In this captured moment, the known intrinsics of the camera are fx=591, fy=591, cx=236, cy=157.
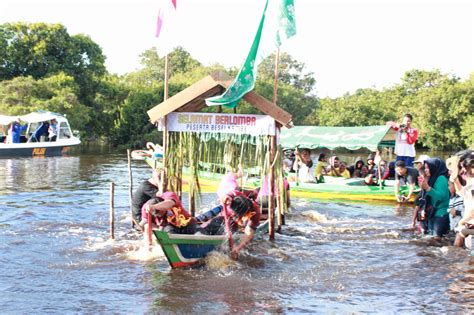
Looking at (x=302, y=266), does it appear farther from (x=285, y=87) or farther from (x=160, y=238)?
(x=285, y=87)

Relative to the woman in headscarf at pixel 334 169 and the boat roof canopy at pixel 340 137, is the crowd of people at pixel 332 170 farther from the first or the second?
the boat roof canopy at pixel 340 137

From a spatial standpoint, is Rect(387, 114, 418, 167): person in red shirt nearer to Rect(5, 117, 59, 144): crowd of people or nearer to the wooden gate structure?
the wooden gate structure

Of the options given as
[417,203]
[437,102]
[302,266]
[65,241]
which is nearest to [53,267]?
[65,241]

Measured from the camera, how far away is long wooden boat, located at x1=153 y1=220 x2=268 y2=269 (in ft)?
29.8

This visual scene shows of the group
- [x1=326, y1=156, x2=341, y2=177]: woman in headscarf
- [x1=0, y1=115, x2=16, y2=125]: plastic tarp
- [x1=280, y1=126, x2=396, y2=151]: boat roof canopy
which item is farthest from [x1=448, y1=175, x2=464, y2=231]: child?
[x1=0, y1=115, x2=16, y2=125]: plastic tarp

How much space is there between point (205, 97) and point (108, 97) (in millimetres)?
36665

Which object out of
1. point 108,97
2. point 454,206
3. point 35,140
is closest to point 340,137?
point 454,206

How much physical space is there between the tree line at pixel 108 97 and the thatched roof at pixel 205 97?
28.0m

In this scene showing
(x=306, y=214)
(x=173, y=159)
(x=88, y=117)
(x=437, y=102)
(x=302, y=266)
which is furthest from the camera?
(x=437, y=102)

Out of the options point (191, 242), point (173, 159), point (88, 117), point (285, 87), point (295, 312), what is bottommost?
point (295, 312)

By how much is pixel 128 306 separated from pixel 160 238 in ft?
3.72

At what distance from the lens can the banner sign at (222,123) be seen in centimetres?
1107

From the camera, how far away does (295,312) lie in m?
8.06

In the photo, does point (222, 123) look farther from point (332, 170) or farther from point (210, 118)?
point (332, 170)
